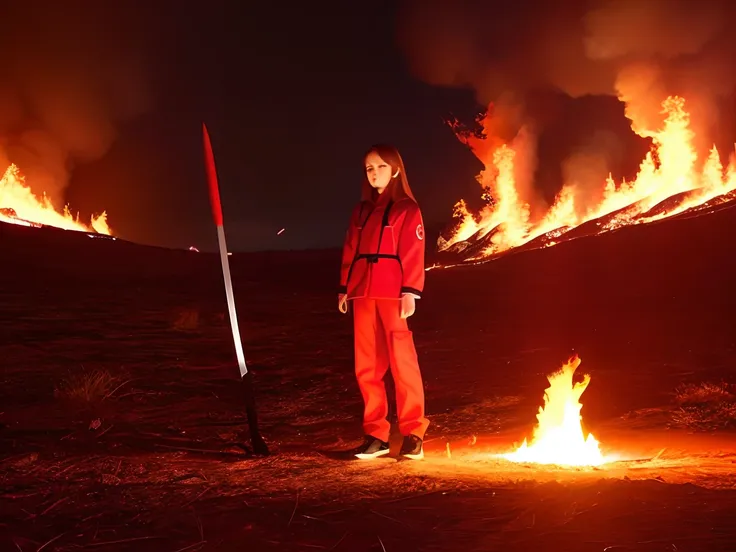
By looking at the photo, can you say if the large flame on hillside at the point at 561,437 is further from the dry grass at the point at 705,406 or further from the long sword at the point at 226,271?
the long sword at the point at 226,271

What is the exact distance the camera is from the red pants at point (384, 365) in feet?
13.6

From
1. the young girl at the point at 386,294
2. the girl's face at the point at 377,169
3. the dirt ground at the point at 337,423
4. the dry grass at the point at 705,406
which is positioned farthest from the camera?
the dry grass at the point at 705,406

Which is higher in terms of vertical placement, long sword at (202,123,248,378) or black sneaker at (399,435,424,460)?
long sword at (202,123,248,378)

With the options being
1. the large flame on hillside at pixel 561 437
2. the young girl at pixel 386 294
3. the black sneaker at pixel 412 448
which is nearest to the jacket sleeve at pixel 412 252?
the young girl at pixel 386 294

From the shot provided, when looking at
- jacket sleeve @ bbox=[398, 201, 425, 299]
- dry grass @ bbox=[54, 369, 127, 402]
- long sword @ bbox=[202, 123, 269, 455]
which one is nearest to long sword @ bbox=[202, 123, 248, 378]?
long sword @ bbox=[202, 123, 269, 455]

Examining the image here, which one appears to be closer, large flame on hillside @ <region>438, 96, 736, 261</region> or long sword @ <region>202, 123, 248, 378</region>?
long sword @ <region>202, 123, 248, 378</region>

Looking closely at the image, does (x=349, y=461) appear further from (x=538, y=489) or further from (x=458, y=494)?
(x=538, y=489)

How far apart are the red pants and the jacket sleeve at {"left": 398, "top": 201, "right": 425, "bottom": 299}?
160 millimetres

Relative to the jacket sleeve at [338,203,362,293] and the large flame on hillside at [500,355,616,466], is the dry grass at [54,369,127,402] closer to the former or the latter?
the jacket sleeve at [338,203,362,293]

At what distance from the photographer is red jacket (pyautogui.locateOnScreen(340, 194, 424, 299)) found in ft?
13.6

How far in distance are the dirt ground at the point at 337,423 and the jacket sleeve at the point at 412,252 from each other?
3.66ft

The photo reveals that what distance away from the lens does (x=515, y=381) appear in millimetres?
7195

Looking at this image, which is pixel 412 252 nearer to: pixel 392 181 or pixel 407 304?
pixel 407 304

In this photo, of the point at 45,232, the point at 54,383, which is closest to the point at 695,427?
the point at 54,383
